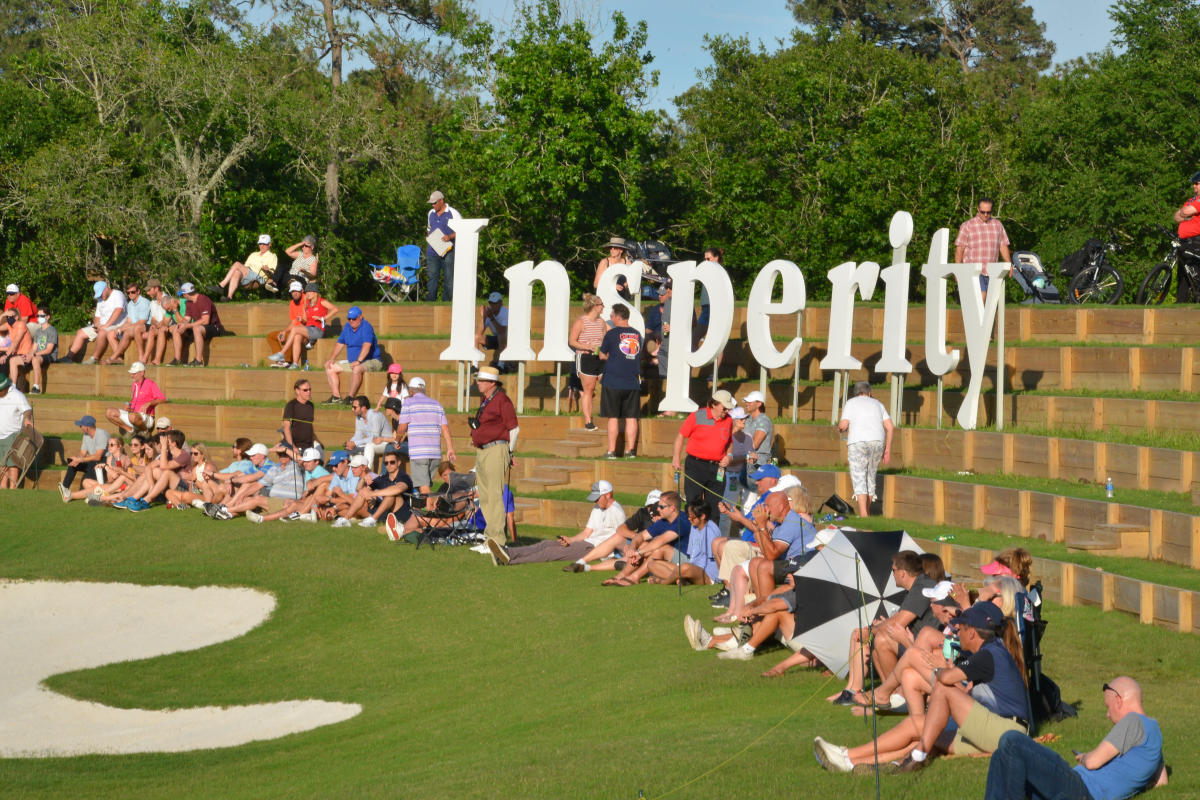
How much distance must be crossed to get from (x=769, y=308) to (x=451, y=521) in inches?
196

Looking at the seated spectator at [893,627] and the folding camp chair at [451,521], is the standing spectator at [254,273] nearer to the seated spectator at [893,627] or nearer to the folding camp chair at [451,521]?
the folding camp chair at [451,521]

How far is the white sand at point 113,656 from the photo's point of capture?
1166 cm

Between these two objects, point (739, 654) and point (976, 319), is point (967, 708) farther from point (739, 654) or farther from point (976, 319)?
point (976, 319)

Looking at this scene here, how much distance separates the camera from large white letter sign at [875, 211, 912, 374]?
60.2 ft

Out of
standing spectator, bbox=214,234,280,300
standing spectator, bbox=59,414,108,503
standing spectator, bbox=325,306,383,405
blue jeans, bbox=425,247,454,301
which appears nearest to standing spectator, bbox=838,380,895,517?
standing spectator, bbox=325,306,383,405

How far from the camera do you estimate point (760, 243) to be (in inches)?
1368

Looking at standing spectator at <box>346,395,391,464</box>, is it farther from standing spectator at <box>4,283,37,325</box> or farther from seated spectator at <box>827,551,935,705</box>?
seated spectator at <box>827,551,935,705</box>

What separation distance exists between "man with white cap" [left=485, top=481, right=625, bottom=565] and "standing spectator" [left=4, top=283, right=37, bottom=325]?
13376mm

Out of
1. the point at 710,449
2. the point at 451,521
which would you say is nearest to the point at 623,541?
the point at 710,449

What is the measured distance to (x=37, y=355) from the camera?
25328 mm

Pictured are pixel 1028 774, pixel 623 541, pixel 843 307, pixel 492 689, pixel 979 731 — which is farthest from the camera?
pixel 843 307

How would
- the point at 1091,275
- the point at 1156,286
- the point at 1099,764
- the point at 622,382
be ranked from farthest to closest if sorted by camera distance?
the point at 1091,275 → the point at 1156,286 → the point at 622,382 → the point at 1099,764

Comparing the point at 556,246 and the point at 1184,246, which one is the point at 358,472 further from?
the point at 556,246

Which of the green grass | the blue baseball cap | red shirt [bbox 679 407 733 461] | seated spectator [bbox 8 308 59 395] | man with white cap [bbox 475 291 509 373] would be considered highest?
man with white cap [bbox 475 291 509 373]
